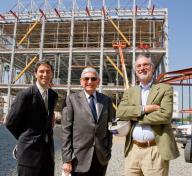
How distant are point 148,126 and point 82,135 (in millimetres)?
721

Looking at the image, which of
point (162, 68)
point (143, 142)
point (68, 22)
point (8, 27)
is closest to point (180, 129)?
point (143, 142)

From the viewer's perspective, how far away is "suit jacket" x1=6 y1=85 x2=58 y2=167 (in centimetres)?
292

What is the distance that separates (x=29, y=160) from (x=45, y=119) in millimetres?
449

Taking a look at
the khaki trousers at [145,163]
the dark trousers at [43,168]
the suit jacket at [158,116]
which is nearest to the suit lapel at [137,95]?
the suit jacket at [158,116]

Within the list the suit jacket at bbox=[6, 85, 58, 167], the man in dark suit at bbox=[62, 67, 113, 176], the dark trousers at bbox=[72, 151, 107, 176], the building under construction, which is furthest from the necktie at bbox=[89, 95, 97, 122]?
the building under construction

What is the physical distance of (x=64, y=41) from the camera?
3447cm

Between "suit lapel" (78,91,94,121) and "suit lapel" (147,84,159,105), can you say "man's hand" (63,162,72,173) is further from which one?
"suit lapel" (147,84,159,105)

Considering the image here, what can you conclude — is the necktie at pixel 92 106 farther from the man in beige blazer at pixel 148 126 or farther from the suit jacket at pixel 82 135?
the man in beige blazer at pixel 148 126

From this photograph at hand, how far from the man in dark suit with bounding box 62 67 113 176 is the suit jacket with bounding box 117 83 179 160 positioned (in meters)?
0.24

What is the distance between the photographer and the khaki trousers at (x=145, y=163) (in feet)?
9.77

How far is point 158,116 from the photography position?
2947 mm

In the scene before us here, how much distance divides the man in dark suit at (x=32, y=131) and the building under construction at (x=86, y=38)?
81.6 ft

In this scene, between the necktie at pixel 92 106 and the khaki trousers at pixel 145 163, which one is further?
the necktie at pixel 92 106

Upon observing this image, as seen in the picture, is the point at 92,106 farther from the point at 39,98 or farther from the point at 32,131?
the point at 32,131
